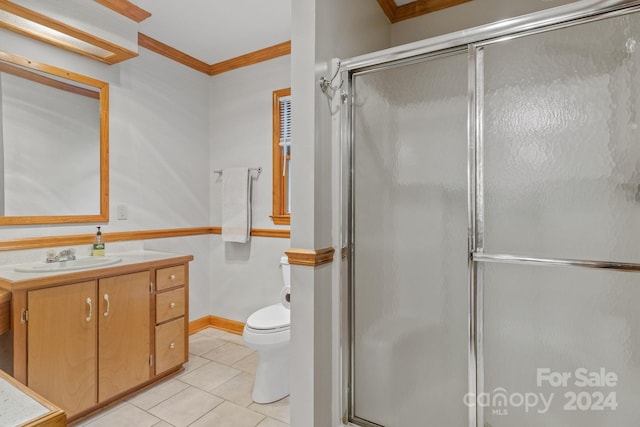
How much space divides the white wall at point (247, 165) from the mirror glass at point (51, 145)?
99 centimetres

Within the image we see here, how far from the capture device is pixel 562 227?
54.3 inches

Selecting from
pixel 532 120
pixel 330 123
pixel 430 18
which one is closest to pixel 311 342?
pixel 330 123

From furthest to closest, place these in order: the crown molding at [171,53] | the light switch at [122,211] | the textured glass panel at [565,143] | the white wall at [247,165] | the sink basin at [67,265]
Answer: the white wall at [247,165] → the crown molding at [171,53] → the light switch at [122,211] → the sink basin at [67,265] → the textured glass panel at [565,143]

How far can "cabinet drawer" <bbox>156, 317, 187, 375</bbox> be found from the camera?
7.22 ft

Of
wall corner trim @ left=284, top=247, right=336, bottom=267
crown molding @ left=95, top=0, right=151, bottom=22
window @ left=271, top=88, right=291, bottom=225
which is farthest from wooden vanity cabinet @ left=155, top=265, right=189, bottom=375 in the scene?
crown molding @ left=95, top=0, right=151, bottom=22

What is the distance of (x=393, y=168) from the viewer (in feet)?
5.46

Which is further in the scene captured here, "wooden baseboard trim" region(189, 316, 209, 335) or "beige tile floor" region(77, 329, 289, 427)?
"wooden baseboard trim" region(189, 316, 209, 335)

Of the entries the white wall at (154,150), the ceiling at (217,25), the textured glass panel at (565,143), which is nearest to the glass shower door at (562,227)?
the textured glass panel at (565,143)

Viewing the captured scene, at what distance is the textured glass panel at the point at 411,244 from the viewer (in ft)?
5.04

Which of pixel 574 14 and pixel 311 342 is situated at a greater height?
pixel 574 14

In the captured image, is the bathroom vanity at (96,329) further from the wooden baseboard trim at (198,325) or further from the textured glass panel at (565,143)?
the textured glass panel at (565,143)

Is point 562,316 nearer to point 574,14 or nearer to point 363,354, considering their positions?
point 363,354

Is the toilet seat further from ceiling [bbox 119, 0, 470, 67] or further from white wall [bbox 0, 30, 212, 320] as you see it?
ceiling [bbox 119, 0, 470, 67]

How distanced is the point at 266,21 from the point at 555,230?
2232mm
